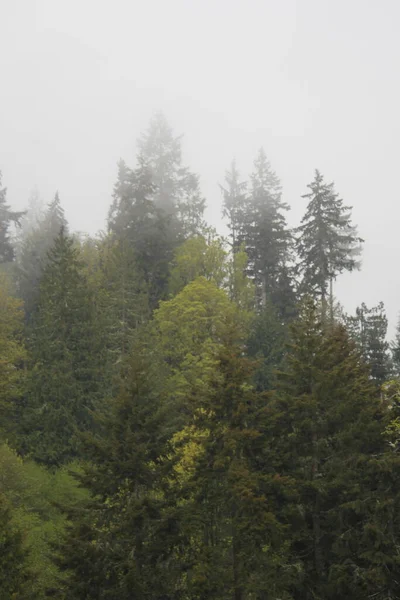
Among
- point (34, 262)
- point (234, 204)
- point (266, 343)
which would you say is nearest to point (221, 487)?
point (266, 343)

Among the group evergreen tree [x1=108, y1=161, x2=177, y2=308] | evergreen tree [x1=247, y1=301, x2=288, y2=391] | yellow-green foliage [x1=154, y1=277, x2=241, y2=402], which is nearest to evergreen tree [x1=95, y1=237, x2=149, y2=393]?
yellow-green foliage [x1=154, y1=277, x2=241, y2=402]

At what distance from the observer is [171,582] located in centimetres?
1734

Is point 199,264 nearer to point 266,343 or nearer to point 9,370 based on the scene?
point 266,343

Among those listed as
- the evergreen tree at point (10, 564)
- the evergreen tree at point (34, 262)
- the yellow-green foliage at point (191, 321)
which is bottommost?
the evergreen tree at point (10, 564)

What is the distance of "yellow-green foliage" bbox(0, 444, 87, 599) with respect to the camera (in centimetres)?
2231

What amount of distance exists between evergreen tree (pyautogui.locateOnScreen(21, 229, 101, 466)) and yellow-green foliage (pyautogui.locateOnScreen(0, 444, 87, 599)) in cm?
154

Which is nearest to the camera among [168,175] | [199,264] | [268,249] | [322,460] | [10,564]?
[10,564]

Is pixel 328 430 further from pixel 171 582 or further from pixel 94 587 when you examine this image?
pixel 94 587

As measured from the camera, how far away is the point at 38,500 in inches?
1006

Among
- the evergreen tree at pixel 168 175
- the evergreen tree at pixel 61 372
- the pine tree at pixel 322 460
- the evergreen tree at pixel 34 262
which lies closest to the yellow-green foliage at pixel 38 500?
the evergreen tree at pixel 61 372

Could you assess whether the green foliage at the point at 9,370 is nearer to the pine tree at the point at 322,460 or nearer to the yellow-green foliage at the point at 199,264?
the yellow-green foliage at the point at 199,264

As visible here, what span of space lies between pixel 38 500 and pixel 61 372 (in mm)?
7802

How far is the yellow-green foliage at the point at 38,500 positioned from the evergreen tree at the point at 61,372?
5.04ft

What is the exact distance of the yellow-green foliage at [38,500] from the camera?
22.3 metres
